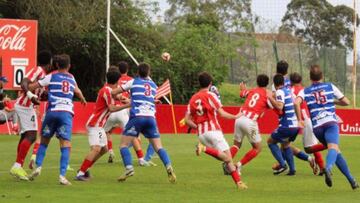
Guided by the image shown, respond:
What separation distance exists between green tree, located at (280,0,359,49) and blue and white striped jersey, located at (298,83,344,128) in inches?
2154

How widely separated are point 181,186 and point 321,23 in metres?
57.8

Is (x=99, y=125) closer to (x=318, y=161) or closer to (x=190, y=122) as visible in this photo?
(x=190, y=122)

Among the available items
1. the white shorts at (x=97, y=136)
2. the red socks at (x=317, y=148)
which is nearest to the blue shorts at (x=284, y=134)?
the red socks at (x=317, y=148)

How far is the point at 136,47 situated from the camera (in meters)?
45.5

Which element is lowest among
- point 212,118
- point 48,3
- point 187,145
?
point 187,145

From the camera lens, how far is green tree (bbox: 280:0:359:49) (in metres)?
69.3

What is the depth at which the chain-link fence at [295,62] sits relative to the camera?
155 ft

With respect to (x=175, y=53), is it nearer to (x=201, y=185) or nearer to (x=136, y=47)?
(x=136, y=47)

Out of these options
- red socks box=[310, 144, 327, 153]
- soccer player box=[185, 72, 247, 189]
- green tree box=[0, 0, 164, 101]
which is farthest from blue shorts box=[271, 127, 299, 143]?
green tree box=[0, 0, 164, 101]

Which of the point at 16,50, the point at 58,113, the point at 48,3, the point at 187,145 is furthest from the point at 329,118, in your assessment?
the point at 48,3

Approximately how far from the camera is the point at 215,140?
13977mm

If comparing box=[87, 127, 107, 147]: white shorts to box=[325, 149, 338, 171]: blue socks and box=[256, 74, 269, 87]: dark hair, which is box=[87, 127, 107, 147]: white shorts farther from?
box=[325, 149, 338, 171]: blue socks

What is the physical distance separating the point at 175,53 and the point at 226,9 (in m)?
24.2

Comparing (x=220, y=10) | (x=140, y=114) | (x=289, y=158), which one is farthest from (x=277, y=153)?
(x=220, y=10)
